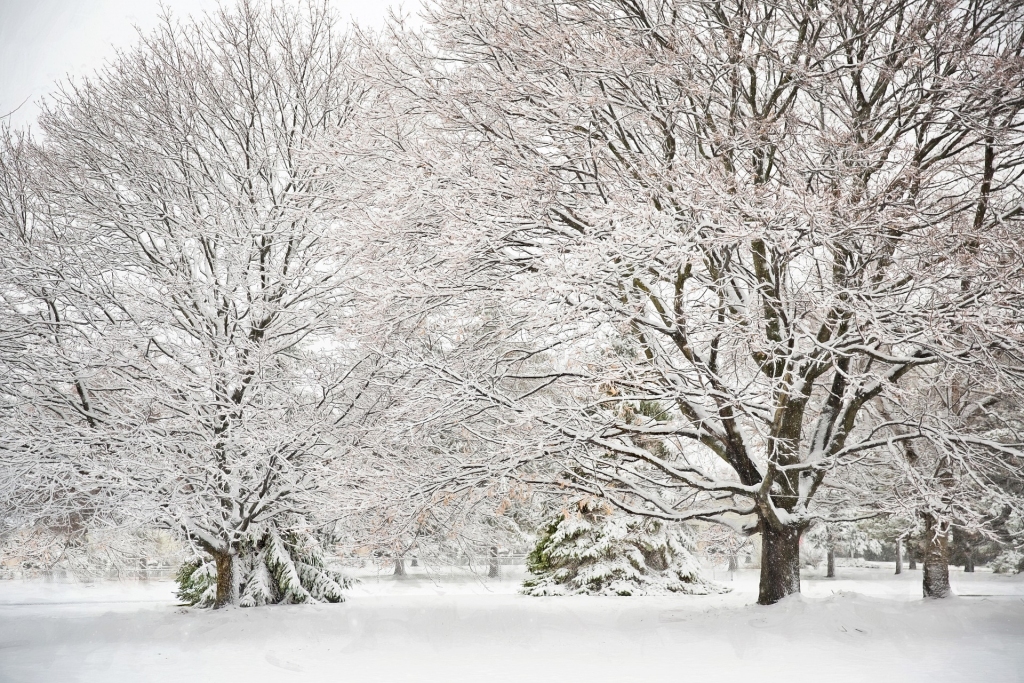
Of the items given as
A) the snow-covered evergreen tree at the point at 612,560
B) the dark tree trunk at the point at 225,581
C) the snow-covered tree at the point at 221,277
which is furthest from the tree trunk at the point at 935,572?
the dark tree trunk at the point at 225,581

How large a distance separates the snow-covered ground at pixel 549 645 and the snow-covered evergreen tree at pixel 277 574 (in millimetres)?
1123

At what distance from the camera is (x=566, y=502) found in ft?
25.9

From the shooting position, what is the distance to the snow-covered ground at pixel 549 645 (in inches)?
247

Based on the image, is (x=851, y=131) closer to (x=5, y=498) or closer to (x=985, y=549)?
(x=5, y=498)

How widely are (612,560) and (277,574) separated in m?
7.54

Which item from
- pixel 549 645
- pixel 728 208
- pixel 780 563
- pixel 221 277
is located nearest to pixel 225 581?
pixel 221 277

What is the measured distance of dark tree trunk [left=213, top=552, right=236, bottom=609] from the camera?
11484 mm

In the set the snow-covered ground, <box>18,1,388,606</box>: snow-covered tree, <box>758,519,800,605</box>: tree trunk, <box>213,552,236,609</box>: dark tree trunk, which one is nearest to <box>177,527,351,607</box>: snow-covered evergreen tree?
<box>18,1,388,606</box>: snow-covered tree

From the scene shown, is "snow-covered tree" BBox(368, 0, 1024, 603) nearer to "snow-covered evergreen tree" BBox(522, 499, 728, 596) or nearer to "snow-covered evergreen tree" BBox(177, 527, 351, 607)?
"snow-covered evergreen tree" BBox(177, 527, 351, 607)

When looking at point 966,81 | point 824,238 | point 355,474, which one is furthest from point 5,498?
point 966,81

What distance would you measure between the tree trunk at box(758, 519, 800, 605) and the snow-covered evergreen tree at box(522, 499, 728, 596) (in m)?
7.72

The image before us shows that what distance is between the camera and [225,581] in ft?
38.0

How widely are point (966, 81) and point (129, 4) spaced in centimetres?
1014

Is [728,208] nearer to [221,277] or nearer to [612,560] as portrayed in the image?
[221,277]
